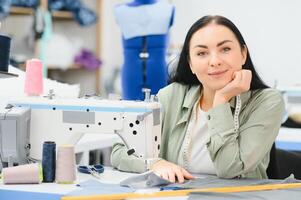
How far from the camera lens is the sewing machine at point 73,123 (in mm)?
1950

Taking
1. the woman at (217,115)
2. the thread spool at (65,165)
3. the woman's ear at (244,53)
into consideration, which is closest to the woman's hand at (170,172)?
the woman at (217,115)

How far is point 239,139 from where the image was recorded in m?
1.99

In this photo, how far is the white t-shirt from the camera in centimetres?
209

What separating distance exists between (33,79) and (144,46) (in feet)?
5.52

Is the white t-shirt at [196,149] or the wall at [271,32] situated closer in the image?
the white t-shirt at [196,149]

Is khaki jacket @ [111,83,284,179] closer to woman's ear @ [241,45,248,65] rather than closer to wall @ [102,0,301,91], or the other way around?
woman's ear @ [241,45,248,65]

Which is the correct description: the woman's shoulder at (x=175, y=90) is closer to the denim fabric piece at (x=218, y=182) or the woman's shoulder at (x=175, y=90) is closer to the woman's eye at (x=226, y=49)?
the woman's eye at (x=226, y=49)

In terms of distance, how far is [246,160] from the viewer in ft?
6.37

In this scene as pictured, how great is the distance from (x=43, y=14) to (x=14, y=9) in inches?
9.0

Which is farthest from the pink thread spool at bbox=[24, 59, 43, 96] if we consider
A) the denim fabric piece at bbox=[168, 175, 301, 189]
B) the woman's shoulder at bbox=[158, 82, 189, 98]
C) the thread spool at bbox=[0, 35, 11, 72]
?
the denim fabric piece at bbox=[168, 175, 301, 189]

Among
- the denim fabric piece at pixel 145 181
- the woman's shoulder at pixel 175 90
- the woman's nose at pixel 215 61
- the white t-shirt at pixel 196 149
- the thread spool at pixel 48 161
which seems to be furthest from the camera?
the woman's shoulder at pixel 175 90

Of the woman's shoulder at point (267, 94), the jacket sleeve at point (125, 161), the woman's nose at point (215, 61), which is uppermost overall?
the woman's nose at point (215, 61)

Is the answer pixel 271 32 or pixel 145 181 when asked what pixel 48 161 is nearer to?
pixel 145 181

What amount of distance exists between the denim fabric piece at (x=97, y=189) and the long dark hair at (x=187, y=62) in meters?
0.60
